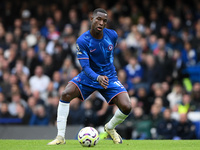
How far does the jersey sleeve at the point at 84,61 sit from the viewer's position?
28.9 ft

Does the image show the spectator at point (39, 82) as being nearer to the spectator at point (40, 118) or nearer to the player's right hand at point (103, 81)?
the spectator at point (40, 118)

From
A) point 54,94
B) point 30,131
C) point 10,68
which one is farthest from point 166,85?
point 10,68

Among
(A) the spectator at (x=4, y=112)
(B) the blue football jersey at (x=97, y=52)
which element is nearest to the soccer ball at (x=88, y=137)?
(B) the blue football jersey at (x=97, y=52)

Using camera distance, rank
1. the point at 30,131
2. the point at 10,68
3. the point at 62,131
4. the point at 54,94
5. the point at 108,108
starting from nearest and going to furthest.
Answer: the point at 62,131 < the point at 30,131 < the point at 108,108 < the point at 54,94 < the point at 10,68

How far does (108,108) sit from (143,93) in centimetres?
118

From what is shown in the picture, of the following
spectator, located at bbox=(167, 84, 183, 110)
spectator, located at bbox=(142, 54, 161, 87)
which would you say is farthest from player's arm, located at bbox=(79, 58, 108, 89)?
spectator, located at bbox=(142, 54, 161, 87)

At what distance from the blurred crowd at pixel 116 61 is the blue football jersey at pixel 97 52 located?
426 cm

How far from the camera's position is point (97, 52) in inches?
361

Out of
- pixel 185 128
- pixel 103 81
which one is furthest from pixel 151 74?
pixel 103 81

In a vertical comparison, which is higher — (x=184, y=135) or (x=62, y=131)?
(x=62, y=131)

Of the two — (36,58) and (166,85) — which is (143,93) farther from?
(36,58)

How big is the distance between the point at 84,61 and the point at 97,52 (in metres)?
0.37

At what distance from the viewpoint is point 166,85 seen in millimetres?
14617

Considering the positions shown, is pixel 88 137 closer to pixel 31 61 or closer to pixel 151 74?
pixel 151 74
